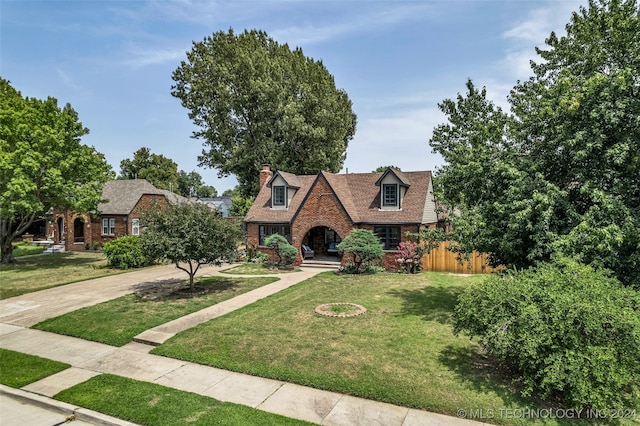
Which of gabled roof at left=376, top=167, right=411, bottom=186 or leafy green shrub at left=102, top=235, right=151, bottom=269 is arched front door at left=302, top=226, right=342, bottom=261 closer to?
gabled roof at left=376, top=167, right=411, bottom=186

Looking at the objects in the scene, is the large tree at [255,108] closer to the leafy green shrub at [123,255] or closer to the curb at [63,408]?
the leafy green shrub at [123,255]

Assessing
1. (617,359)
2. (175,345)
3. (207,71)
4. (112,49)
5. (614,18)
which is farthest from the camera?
(207,71)

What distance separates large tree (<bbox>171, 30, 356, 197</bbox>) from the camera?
1288 inches

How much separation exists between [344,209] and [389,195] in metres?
3.11

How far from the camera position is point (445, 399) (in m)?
6.71

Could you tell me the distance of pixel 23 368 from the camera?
842 cm

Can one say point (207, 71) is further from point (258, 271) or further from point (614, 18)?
point (614, 18)

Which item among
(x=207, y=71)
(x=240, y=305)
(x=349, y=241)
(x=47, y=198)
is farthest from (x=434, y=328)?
(x=207, y=71)

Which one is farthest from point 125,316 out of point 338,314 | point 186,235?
point 338,314

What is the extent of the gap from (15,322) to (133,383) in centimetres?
762

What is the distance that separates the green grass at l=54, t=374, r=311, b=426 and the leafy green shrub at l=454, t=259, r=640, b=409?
4255 mm

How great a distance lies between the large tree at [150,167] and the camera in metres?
62.1

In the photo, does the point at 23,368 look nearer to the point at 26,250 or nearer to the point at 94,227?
the point at 94,227

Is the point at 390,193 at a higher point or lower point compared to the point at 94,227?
higher
